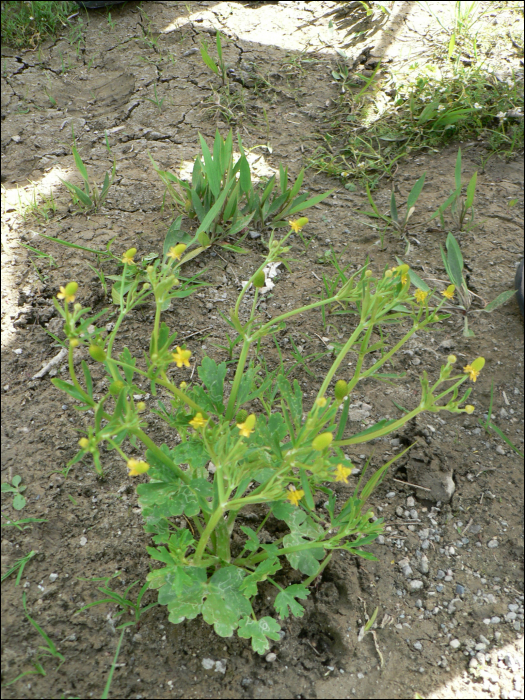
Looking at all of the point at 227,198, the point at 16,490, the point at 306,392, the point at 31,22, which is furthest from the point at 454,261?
the point at 31,22

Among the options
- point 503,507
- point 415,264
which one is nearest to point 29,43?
point 415,264

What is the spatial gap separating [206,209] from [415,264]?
3.19 ft

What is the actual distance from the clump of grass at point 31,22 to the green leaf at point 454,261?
3185mm

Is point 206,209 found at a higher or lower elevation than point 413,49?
lower

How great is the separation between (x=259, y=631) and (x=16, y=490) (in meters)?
0.88

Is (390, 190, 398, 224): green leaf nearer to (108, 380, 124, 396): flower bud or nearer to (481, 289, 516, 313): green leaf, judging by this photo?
(481, 289, 516, 313): green leaf

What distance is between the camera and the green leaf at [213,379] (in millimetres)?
1360

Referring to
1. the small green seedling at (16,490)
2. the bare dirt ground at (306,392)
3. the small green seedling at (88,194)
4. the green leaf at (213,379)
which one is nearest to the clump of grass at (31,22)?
the bare dirt ground at (306,392)

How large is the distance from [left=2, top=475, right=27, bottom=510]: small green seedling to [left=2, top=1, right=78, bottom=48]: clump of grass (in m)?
3.29

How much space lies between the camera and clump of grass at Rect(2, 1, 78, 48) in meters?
3.64

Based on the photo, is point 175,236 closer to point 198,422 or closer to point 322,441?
point 198,422

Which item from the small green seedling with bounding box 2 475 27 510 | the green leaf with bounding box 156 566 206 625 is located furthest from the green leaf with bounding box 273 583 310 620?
the small green seedling with bounding box 2 475 27 510

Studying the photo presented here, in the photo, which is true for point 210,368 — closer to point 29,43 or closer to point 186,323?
point 186,323

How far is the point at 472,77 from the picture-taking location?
3.05 metres
